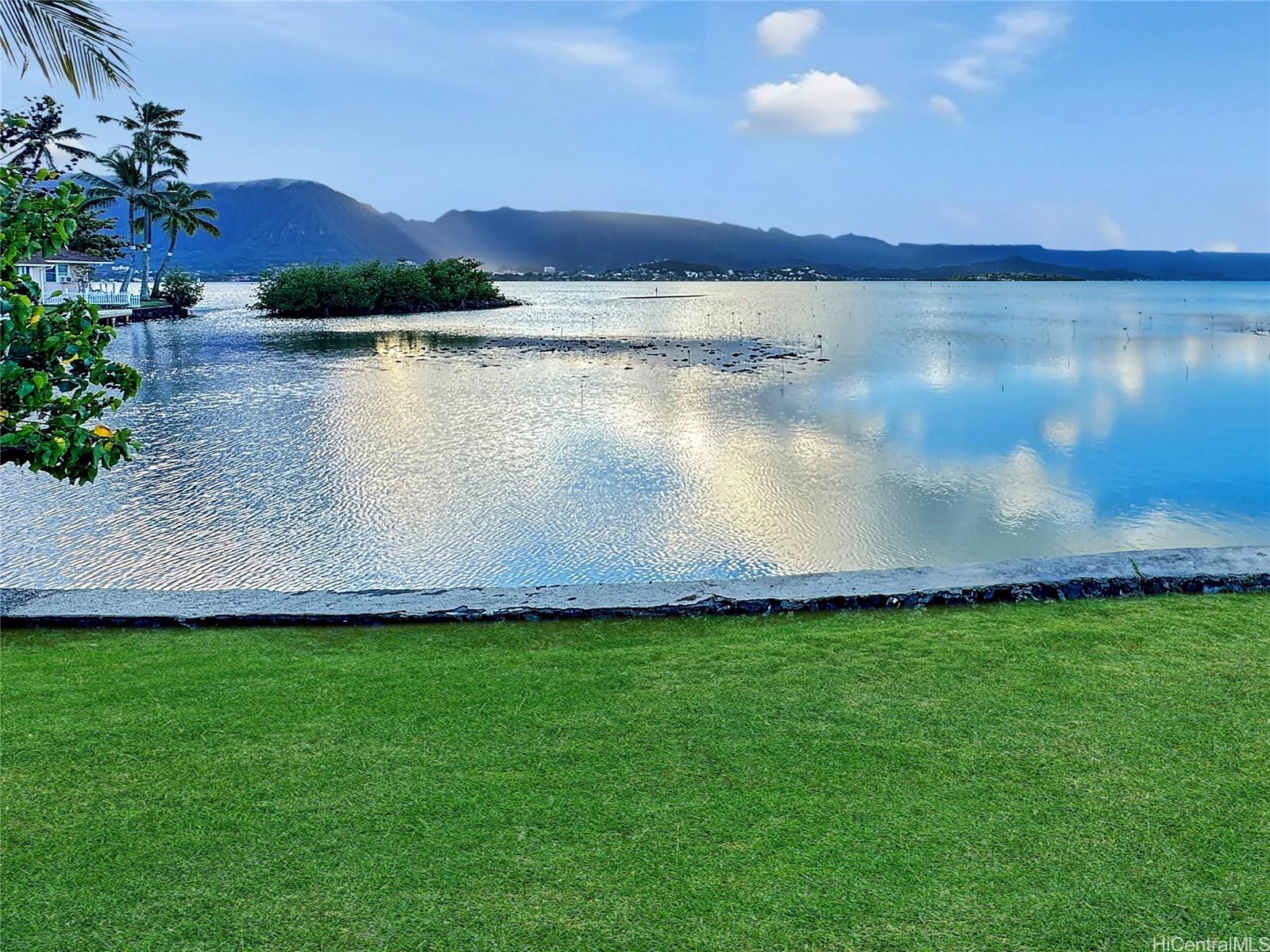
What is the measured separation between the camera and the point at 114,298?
45.7 meters

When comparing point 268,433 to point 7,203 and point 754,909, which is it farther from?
point 754,909

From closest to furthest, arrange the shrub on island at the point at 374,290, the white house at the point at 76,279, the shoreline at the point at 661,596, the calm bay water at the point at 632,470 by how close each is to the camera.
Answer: the shoreline at the point at 661,596 → the calm bay water at the point at 632,470 → the white house at the point at 76,279 → the shrub on island at the point at 374,290

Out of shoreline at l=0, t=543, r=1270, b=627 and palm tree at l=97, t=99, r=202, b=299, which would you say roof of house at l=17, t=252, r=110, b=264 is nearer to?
palm tree at l=97, t=99, r=202, b=299

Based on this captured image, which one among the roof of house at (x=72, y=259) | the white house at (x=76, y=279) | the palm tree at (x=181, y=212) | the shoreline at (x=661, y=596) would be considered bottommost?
the shoreline at (x=661, y=596)

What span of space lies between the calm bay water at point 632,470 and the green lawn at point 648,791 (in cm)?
288

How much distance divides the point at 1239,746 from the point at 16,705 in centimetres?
513

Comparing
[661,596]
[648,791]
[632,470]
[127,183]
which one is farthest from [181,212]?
[648,791]

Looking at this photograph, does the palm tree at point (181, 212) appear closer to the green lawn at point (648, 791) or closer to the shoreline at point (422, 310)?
the shoreline at point (422, 310)

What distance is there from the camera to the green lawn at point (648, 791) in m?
2.62

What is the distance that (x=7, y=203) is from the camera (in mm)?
3715

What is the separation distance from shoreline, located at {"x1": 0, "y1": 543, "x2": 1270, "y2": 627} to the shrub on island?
146 ft

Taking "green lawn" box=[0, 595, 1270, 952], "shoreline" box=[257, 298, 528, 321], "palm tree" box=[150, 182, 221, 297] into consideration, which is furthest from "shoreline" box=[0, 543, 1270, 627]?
"palm tree" box=[150, 182, 221, 297]

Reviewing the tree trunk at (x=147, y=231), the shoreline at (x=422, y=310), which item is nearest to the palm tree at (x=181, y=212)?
the tree trunk at (x=147, y=231)

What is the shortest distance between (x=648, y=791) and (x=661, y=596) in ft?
7.00
